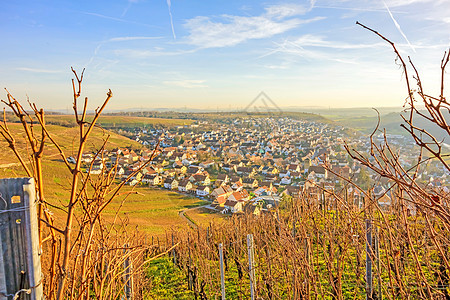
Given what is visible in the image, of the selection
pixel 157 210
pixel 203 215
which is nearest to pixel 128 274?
pixel 203 215

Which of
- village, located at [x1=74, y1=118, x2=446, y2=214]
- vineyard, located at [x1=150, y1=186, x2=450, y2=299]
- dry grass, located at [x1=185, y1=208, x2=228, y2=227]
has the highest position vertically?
vineyard, located at [x1=150, y1=186, x2=450, y2=299]

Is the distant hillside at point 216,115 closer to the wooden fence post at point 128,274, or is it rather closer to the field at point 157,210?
the field at point 157,210

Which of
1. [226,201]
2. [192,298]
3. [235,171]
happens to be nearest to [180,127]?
[235,171]

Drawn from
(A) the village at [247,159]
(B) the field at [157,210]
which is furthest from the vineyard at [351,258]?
(A) the village at [247,159]

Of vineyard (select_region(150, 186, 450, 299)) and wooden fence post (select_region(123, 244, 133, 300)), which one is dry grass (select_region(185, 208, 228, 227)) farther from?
wooden fence post (select_region(123, 244, 133, 300))

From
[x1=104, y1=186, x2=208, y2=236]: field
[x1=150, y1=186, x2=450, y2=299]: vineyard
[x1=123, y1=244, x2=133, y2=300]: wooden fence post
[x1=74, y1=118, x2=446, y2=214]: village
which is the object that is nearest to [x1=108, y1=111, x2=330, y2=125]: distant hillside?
[x1=74, y1=118, x2=446, y2=214]: village
